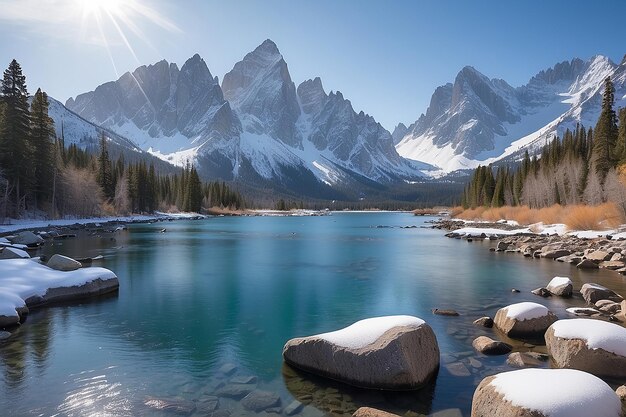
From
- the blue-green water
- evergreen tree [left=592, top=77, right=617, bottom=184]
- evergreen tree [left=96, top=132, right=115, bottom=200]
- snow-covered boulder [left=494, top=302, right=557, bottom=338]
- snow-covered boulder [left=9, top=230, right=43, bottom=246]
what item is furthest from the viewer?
evergreen tree [left=96, top=132, right=115, bottom=200]

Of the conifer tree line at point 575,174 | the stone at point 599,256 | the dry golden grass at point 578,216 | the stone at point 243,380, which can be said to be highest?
the conifer tree line at point 575,174

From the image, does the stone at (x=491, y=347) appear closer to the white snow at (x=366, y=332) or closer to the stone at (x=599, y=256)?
the white snow at (x=366, y=332)

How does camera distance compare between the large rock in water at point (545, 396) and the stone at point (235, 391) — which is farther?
the stone at point (235, 391)

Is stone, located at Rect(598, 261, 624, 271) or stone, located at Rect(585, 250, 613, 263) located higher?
stone, located at Rect(585, 250, 613, 263)

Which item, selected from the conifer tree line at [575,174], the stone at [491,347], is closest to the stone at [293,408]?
the stone at [491,347]

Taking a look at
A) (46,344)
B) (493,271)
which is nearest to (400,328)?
(46,344)

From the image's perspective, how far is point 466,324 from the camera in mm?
16438

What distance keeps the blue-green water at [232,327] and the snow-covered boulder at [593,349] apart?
1646 millimetres

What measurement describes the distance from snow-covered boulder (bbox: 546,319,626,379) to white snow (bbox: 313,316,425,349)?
154 inches

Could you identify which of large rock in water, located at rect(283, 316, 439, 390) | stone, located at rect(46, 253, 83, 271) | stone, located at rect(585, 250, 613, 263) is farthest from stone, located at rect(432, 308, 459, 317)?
stone, located at rect(585, 250, 613, 263)

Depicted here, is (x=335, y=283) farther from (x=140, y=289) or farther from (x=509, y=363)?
(x=509, y=363)

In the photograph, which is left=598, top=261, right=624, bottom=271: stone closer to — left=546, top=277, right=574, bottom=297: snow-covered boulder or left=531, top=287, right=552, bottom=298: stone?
left=546, top=277, right=574, bottom=297: snow-covered boulder

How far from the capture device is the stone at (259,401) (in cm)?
965

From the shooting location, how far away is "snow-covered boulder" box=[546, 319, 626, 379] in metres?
11.1
